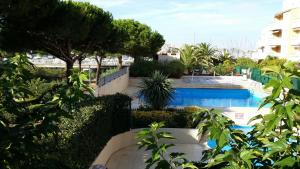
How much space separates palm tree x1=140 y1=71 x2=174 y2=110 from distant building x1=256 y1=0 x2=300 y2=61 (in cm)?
2808

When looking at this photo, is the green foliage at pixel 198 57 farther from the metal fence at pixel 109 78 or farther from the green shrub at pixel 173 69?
the metal fence at pixel 109 78

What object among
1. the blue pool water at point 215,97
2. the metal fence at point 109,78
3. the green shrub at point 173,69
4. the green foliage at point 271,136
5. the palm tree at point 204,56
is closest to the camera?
the green foliage at point 271,136

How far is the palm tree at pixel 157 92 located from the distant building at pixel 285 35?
92.1 feet

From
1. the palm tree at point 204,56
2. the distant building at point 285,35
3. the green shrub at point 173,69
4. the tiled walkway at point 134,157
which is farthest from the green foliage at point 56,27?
the distant building at point 285,35

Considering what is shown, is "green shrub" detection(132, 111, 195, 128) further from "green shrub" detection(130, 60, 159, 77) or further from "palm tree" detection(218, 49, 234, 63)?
"palm tree" detection(218, 49, 234, 63)

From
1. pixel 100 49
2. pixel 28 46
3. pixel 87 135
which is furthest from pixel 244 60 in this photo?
pixel 87 135

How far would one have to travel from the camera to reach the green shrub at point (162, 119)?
14.5m

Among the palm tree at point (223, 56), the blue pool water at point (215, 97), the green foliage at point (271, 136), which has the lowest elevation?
the blue pool water at point (215, 97)

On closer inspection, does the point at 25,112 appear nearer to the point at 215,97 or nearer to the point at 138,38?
the point at 215,97

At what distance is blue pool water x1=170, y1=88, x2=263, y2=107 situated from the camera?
82.9 feet

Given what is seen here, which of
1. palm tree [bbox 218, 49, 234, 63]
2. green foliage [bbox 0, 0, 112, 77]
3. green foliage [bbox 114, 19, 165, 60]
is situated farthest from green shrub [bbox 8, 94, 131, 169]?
palm tree [bbox 218, 49, 234, 63]

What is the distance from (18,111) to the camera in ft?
7.84

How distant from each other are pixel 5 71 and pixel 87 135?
6.61 m

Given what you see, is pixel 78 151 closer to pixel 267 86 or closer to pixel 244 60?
pixel 267 86
